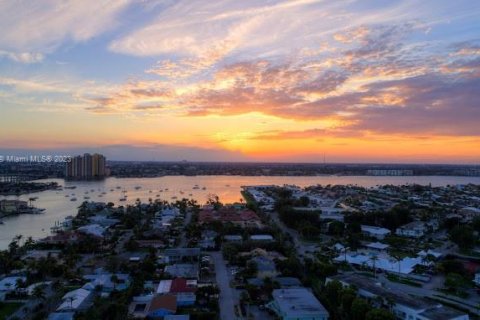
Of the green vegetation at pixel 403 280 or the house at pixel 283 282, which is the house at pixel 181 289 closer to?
the house at pixel 283 282

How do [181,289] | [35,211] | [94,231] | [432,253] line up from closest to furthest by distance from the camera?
[181,289] < [432,253] < [94,231] < [35,211]

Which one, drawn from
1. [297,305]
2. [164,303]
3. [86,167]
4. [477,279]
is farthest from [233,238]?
[86,167]

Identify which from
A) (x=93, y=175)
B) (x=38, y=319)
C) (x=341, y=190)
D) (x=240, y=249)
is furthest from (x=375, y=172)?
(x=38, y=319)

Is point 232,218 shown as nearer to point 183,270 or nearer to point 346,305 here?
point 183,270

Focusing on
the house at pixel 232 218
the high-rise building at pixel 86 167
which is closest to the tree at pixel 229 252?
the house at pixel 232 218

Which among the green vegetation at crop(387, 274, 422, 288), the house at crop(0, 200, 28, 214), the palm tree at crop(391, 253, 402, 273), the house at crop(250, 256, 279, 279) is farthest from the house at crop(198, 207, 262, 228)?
the house at crop(0, 200, 28, 214)

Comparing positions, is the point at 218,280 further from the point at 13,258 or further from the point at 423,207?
the point at 423,207

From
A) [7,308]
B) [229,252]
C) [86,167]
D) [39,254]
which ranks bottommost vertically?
[7,308]

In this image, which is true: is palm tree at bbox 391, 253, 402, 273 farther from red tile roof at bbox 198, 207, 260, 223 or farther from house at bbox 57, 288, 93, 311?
house at bbox 57, 288, 93, 311
